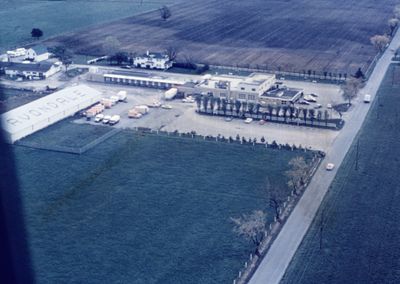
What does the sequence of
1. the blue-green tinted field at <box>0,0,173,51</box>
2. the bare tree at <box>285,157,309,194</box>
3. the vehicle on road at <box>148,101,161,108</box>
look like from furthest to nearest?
the blue-green tinted field at <box>0,0,173,51</box> → the vehicle on road at <box>148,101,161,108</box> → the bare tree at <box>285,157,309,194</box>

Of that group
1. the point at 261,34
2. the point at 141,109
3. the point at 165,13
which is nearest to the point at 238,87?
the point at 141,109

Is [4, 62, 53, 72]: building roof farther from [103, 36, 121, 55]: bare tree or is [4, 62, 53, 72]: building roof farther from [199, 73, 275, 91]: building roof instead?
[199, 73, 275, 91]: building roof

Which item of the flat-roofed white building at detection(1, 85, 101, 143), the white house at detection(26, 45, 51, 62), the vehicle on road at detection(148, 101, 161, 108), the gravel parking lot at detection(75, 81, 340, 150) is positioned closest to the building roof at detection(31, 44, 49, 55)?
the white house at detection(26, 45, 51, 62)

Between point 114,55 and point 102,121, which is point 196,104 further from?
point 114,55

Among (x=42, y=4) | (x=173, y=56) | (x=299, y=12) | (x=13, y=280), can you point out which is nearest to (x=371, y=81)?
(x=173, y=56)

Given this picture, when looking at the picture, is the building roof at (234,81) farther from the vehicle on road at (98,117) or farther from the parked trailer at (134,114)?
the vehicle on road at (98,117)

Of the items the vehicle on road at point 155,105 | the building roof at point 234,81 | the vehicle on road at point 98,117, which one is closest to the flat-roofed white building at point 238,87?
the building roof at point 234,81
